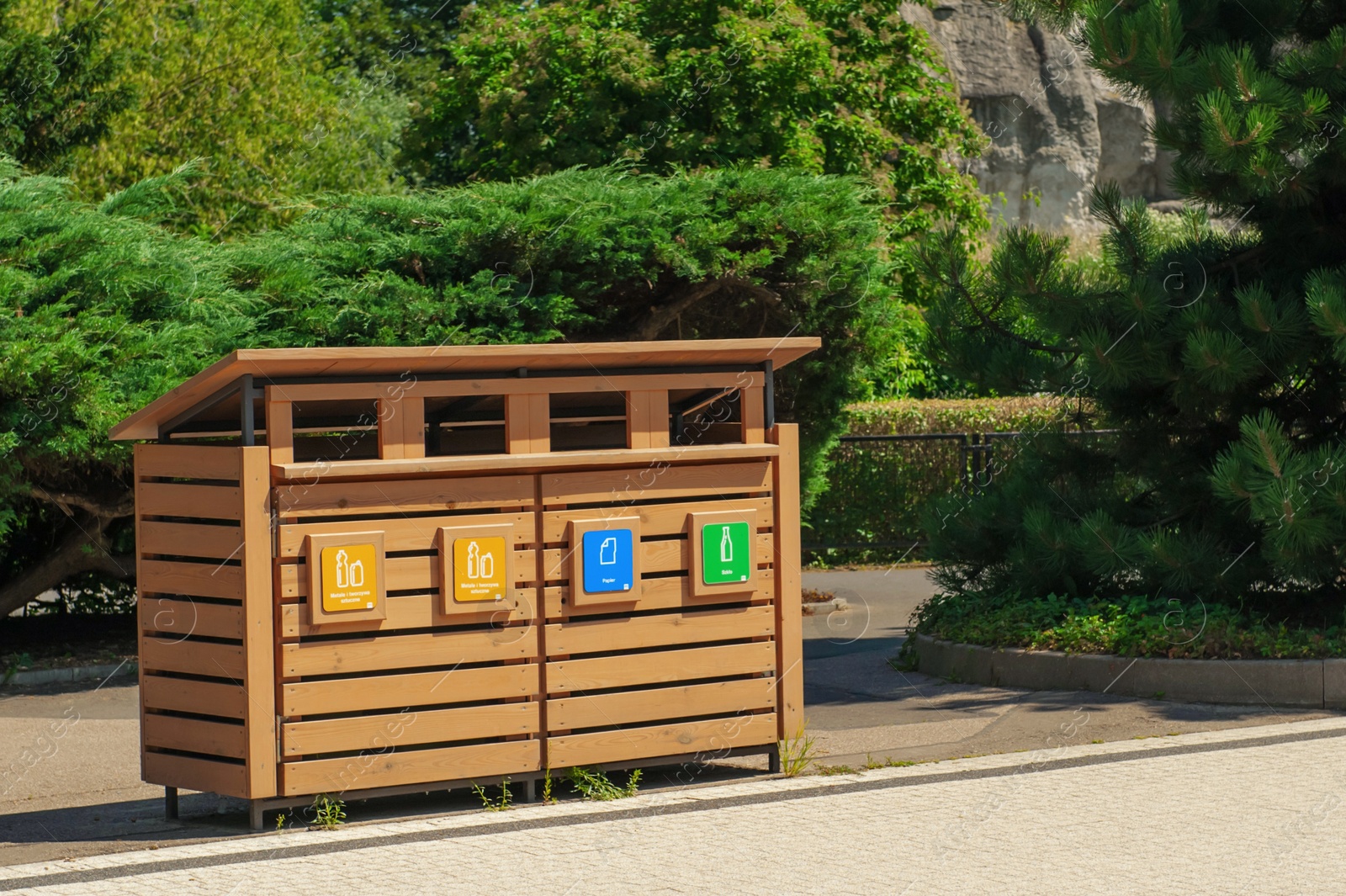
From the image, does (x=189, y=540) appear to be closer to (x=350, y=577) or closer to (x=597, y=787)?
(x=350, y=577)

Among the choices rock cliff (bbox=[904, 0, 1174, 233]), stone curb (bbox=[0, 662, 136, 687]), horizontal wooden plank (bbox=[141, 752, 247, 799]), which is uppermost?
rock cliff (bbox=[904, 0, 1174, 233])

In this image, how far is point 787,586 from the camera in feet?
25.6

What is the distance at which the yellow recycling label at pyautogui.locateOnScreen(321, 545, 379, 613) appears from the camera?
6.72 metres

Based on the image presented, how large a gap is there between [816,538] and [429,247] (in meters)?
8.45

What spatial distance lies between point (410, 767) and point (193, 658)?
42.8 inches

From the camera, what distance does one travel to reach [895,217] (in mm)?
20094

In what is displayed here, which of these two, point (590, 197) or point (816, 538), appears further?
point (816, 538)

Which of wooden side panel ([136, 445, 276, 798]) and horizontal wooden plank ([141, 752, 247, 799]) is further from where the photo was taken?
horizontal wooden plank ([141, 752, 247, 799])

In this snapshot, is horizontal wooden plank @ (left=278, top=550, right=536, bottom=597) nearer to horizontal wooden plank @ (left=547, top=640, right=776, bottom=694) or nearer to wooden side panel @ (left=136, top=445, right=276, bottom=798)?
wooden side panel @ (left=136, top=445, right=276, bottom=798)

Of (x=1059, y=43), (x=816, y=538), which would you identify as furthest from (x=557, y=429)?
(x=1059, y=43)

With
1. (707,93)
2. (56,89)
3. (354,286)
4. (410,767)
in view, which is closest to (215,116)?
(56,89)

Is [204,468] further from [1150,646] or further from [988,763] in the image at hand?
[1150,646]

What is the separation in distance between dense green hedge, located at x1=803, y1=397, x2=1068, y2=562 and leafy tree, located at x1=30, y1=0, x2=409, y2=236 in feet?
26.7

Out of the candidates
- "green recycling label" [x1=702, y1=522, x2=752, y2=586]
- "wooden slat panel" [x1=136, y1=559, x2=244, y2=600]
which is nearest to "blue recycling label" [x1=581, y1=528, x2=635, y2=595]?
"green recycling label" [x1=702, y1=522, x2=752, y2=586]
